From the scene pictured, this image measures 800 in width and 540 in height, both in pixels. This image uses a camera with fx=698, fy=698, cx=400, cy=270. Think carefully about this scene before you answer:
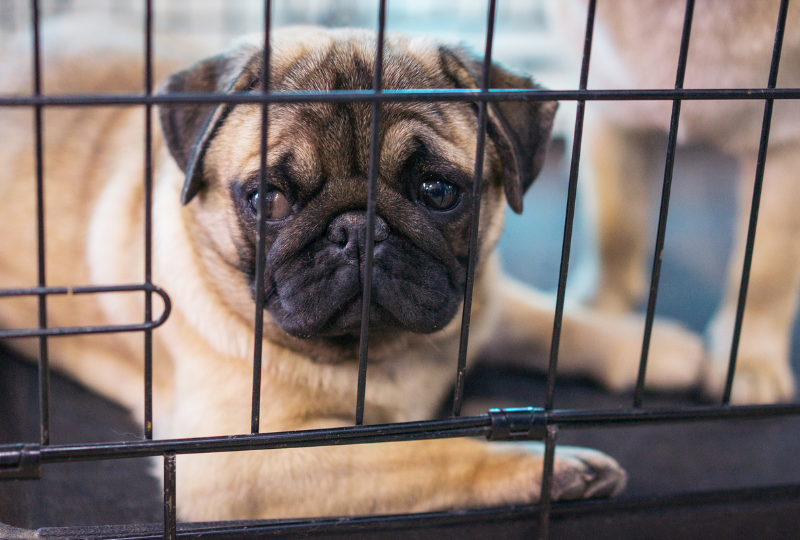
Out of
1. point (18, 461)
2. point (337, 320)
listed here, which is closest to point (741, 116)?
point (337, 320)

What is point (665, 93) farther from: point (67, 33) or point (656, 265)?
point (67, 33)

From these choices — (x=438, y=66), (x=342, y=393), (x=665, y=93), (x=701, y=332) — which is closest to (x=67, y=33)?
(x=438, y=66)

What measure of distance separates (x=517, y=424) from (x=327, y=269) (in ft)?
1.50

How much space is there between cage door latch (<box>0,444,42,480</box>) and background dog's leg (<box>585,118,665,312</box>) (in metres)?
1.92

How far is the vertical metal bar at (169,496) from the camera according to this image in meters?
1.17

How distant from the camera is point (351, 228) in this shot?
1.33 m

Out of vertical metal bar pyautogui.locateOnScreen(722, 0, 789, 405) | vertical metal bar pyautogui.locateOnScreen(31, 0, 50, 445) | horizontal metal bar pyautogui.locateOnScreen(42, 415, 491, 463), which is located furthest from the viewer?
vertical metal bar pyautogui.locateOnScreen(722, 0, 789, 405)

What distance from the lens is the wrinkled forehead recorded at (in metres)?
1.36

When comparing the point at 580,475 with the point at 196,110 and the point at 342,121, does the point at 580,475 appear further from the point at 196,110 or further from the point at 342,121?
the point at 196,110

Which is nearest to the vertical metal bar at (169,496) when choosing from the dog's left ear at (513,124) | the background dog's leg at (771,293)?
the dog's left ear at (513,124)

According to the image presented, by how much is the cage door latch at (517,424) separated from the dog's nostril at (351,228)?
1.30 ft

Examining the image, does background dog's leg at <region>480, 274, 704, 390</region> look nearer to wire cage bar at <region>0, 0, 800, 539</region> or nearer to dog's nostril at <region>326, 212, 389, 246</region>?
wire cage bar at <region>0, 0, 800, 539</region>

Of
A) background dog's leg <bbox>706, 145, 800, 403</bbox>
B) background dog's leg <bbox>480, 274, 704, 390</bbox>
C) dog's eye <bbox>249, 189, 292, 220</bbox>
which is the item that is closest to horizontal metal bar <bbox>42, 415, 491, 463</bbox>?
dog's eye <bbox>249, 189, 292, 220</bbox>

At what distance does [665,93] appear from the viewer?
4.04 ft
